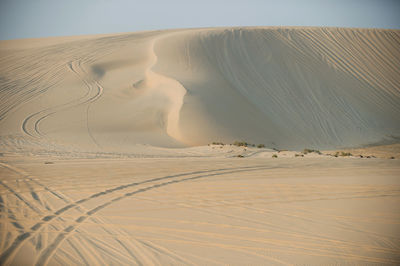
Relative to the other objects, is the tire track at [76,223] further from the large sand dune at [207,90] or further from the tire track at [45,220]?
the large sand dune at [207,90]

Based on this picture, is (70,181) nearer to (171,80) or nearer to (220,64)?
(171,80)

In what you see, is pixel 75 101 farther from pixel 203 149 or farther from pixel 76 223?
pixel 76 223

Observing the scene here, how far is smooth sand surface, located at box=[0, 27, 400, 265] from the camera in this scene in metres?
4.51

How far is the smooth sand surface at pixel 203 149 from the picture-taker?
4.51 meters

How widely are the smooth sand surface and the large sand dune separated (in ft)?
0.34

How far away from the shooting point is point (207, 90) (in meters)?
19.3

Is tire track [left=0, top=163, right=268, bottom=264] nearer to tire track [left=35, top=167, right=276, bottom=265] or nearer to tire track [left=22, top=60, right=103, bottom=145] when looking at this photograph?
tire track [left=35, top=167, right=276, bottom=265]

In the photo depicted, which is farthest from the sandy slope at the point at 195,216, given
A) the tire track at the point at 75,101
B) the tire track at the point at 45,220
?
the tire track at the point at 75,101

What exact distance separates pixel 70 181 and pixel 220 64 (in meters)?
17.0

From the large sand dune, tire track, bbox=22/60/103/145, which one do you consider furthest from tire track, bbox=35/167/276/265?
tire track, bbox=22/60/103/145

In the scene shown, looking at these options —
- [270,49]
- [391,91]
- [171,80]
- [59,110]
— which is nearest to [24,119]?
[59,110]

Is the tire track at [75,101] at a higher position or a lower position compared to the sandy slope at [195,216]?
higher

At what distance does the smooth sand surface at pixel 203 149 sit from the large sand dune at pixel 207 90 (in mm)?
104

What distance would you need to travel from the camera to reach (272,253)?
4191mm
